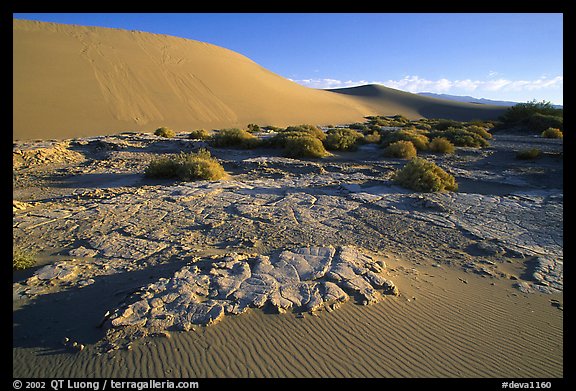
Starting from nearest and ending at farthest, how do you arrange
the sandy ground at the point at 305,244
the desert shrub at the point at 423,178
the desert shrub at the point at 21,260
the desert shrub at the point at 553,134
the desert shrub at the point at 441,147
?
the sandy ground at the point at 305,244, the desert shrub at the point at 21,260, the desert shrub at the point at 423,178, the desert shrub at the point at 441,147, the desert shrub at the point at 553,134

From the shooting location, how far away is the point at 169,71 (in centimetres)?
3772

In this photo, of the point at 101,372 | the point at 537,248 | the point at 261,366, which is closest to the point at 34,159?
the point at 101,372

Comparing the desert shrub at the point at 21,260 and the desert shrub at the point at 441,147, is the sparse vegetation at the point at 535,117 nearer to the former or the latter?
the desert shrub at the point at 441,147

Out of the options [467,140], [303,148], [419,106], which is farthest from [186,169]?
[419,106]

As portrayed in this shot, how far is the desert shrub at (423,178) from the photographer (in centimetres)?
730

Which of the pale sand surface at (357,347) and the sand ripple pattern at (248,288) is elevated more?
the sand ripple pattern at (248,288)

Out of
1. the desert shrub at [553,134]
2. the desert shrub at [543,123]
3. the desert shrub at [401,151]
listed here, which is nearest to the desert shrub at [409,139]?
the desert shrub at [401,151]

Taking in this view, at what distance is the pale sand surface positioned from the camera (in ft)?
8.12

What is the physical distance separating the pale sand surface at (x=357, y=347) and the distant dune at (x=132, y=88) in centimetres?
2361

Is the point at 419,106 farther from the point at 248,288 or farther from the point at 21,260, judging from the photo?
the point at 21,260

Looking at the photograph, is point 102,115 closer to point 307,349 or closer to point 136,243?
point 136,243

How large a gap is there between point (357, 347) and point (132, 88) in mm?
34591
